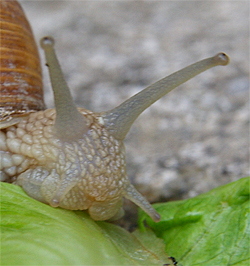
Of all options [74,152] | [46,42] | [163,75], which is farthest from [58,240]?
[163,75]

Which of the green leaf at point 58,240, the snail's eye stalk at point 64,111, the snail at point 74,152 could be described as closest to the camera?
the green leaf at point 58,240

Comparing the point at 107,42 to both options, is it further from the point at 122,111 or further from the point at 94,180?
the point at 94,180

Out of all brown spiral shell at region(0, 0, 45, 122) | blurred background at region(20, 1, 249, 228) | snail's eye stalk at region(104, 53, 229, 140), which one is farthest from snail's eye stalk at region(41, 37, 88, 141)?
blurred background at region(20, 1, 249, 228)

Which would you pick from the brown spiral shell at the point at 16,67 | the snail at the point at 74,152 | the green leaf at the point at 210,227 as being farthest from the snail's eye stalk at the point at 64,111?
the green leaf at the point at 210,227

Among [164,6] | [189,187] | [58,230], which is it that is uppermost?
[164,6]

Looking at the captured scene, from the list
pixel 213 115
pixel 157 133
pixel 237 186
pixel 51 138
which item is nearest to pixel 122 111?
pixel 51 138

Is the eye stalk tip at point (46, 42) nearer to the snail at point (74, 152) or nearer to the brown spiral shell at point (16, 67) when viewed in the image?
the snail at point (74, 152)

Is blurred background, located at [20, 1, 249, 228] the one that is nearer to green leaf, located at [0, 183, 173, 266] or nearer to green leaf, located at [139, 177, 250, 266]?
green leaf, located at [139, 177, 250, 266]
